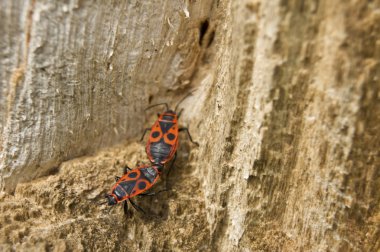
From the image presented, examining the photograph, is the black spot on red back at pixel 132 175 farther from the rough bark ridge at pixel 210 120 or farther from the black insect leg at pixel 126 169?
the rough bark ridge at pixel 210 120

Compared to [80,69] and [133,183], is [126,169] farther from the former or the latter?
[80,69]

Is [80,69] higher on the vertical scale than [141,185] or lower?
higher

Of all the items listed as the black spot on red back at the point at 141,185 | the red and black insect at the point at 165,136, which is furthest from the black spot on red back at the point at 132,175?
the red and black insect at the point at 165,136

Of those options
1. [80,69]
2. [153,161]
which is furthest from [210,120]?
[80,69]

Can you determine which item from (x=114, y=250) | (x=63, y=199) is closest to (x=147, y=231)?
(x=114, y=250)

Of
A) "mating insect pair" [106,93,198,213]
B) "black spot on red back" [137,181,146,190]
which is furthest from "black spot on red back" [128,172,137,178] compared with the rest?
"black spot on red back" [137,181,146,190]

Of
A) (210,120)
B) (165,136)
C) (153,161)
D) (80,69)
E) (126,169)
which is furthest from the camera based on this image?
(165,136)

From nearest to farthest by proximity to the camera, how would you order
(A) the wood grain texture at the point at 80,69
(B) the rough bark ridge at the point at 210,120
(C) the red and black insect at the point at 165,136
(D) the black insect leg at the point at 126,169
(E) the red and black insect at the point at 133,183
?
(B) the rough bark ridge at the point at 210,120, (A) the wood grain texture at the point at 80,69, (E) the red and black insect at the point at 133,183, (D) the black insect leg at the point at 126,169, (C) the red and black insect at the point at 165,136

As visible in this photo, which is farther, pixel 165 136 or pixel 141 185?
pixel 165 136

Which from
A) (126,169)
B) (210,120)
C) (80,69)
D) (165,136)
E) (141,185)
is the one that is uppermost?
(80,69)

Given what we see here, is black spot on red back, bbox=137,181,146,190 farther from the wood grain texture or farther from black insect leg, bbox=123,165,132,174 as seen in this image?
the wood grain texture
